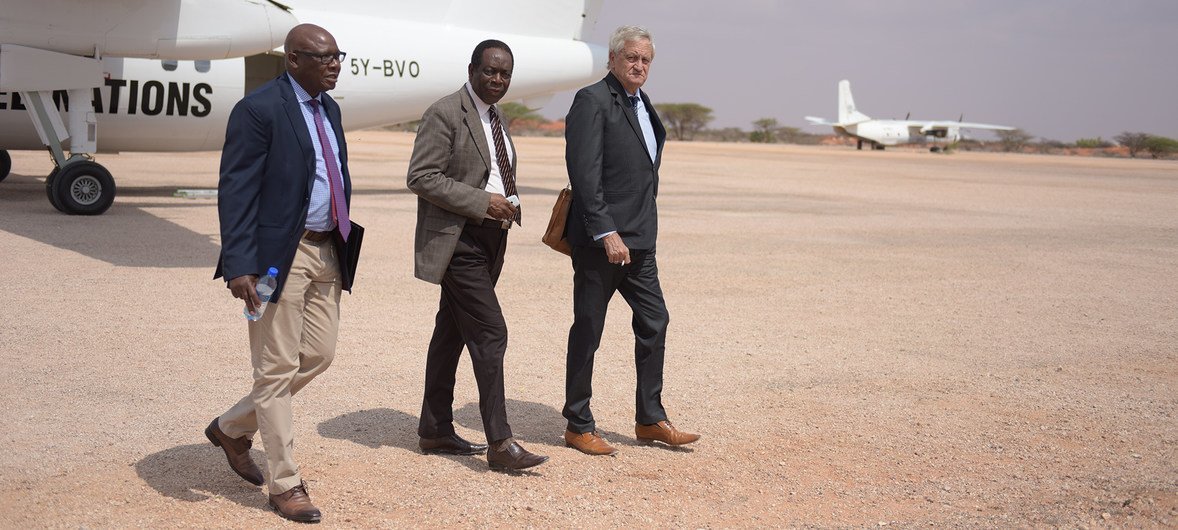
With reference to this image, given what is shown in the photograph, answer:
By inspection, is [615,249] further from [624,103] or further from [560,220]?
[624,103]

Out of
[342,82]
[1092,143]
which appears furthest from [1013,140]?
[342,82]

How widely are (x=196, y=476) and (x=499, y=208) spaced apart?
6.02 feet

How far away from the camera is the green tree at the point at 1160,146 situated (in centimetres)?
8169

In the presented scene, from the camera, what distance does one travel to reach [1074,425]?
601 cm

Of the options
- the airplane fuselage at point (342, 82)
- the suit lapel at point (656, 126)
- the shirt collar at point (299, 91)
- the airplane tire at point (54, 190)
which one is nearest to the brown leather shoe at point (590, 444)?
the suit lapel at point (656, 126)

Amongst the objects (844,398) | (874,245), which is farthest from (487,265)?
(874,245)

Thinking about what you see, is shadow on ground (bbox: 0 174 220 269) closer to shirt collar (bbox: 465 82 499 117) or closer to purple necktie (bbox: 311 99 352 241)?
shirt collar (bbox: 465 82 499 117)

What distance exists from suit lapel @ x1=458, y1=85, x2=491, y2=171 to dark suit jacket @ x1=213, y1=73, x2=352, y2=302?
33.6 inches

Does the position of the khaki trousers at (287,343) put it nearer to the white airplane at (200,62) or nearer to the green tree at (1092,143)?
the white airplane at (200,62)

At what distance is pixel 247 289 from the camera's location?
4.07 metres

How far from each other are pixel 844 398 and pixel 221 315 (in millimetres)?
4915

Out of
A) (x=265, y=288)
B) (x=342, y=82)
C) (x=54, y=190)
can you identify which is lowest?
(x=54, y=190)

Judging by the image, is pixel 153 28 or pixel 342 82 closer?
pixel 153 28

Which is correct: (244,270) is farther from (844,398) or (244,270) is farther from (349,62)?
(349,62)
